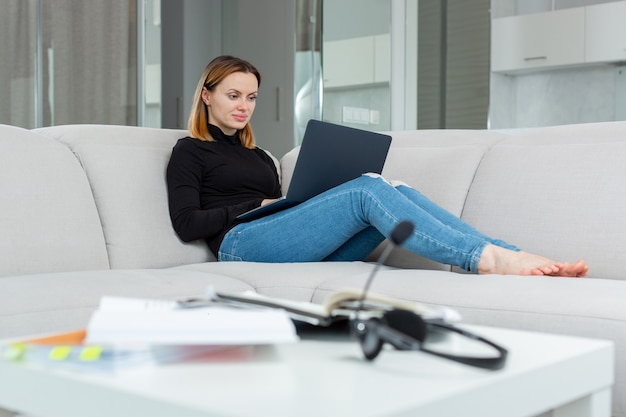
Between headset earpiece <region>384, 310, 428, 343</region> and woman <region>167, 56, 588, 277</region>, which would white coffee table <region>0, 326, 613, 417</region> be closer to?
headset earpiece <region>384, 310, 428, 343</region>

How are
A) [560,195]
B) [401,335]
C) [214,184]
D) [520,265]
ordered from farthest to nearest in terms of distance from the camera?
1. [214,184]
2. [560,195]
3. [520,265]
4. [401,335]

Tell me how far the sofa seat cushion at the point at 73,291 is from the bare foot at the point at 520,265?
60 cm

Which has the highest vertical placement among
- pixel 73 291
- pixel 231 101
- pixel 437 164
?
pixel 231 101

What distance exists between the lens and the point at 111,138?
8.75 ft

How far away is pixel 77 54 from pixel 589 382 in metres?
4.13

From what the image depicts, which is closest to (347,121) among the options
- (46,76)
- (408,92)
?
(408,92)

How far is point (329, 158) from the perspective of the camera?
2377 millimetres

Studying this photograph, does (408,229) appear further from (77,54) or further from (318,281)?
(77,54)

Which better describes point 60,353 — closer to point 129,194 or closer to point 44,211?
point 44,211

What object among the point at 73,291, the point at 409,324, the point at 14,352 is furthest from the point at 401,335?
the point at 73,291

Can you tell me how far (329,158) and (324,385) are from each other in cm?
157

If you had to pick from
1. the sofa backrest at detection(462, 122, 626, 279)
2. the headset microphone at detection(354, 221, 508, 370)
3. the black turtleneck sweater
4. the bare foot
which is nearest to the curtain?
the black turtleneck sweater

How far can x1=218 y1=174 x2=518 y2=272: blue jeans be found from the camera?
6.97ft

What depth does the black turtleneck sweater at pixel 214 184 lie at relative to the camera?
260 centimetres
